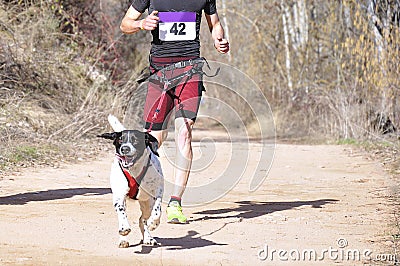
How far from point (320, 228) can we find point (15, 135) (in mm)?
6382

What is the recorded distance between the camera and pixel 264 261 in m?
4.87

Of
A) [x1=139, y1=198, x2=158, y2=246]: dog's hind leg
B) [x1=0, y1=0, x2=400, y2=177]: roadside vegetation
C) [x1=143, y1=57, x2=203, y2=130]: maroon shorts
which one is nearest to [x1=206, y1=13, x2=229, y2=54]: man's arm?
[x1=143, y1=57, x2=203, y2=130]: maroon shorts

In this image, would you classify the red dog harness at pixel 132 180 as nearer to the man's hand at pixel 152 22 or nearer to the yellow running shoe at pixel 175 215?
the yellow running shoe at pixel 175 215

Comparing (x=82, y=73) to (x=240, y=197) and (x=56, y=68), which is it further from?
(x=240, y=197)

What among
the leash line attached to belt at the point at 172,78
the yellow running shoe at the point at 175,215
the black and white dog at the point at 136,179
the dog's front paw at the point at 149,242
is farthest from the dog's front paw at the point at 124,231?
the leash line attached to belt at the point at 172,78

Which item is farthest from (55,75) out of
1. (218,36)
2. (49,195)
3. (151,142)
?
(151,142)

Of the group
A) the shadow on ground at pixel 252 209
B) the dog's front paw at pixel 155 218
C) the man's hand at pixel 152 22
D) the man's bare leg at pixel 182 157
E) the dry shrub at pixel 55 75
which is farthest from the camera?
the dry shrub at pixel 55 75

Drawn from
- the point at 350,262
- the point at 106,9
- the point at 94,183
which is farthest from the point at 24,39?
the point at 350,262

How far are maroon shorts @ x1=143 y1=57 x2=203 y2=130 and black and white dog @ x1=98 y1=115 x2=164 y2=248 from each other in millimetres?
906

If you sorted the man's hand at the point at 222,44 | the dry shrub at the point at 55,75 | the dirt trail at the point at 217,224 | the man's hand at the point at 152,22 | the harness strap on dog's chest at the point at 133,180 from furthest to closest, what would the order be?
1. the dry shrub at the point at 55,75
2. the man's hand at the point at 222,44
3. the man's hand at the point at 152,22
4. the harness strap on dog's chest at the point at 133,180
5. the dirt trail at the point at 217,224

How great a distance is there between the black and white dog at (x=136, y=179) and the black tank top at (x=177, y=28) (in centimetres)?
122

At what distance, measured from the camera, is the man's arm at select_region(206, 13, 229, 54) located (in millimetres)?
6441

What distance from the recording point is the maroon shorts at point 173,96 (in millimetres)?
6277

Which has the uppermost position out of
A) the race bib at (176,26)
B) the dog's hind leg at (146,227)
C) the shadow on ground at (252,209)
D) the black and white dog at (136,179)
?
the race bib at (176,26)
